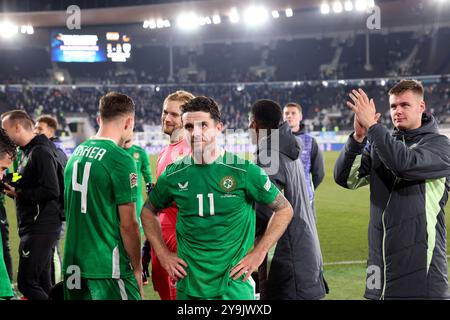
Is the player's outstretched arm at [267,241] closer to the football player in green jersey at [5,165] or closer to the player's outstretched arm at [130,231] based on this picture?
the player's outstretched arm at [130,231]

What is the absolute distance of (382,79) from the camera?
1768 inches

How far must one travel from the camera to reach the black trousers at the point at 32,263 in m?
5.45

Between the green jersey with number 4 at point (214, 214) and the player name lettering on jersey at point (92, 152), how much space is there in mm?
466

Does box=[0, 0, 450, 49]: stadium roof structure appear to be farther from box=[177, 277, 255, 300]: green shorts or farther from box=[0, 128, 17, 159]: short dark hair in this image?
box=[177, 277, 255, 300]: green shorts

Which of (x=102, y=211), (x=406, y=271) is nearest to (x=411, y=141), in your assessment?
(x=406, y=271)

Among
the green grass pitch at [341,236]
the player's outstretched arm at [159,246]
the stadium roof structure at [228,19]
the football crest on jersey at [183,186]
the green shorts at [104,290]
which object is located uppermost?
the stadium roof structure at [228,19]

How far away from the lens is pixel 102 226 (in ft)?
11.7

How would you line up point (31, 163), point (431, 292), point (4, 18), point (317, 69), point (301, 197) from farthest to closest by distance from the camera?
point (317, 69) < point (4, 18) < point (31, 163) < point (301, 197) < point (431, 292)

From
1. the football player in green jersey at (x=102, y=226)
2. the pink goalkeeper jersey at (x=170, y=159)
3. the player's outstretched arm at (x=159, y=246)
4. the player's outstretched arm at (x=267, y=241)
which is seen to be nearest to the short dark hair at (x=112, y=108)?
the football player in green jersey at (x=102, y=226)

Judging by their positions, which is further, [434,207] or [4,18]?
[4,18]

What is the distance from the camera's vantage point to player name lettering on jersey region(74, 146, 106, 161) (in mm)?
3564

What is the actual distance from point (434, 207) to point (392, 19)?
4163 cm

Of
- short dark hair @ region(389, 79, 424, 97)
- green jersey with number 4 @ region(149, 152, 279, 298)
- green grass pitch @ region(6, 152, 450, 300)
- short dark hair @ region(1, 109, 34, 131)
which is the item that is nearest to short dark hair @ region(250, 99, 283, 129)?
short dark hair @ region(389, 79, 424, 97)

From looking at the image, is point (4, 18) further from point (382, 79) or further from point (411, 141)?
point (411, 141)
